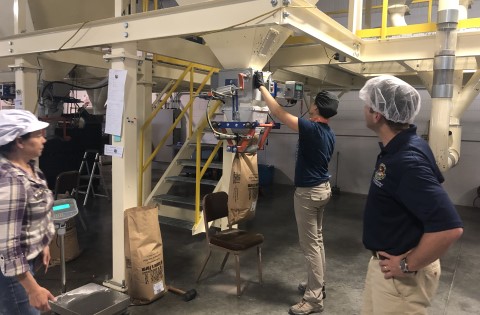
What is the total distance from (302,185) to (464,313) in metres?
1.73

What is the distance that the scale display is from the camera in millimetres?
2338

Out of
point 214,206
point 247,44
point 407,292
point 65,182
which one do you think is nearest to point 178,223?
point 214,206

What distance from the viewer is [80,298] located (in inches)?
105

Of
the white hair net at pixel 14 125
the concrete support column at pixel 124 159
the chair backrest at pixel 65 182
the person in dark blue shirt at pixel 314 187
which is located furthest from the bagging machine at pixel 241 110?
the chair backrest at pixel 65 182

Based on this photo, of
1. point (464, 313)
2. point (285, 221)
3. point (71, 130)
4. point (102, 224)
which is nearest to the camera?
point (464, 313)

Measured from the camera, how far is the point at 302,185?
2.75 meters

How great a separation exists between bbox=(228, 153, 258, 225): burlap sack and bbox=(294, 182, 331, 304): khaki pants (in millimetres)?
360

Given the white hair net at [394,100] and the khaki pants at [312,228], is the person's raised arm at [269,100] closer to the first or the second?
the khaki pants at [312,228]

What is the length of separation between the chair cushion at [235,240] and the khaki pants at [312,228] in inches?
20.0

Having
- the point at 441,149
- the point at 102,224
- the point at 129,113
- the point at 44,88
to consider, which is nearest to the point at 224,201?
the point at 129,113

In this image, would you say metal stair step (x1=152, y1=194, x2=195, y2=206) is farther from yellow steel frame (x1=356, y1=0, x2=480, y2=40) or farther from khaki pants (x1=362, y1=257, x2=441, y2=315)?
khaki pants (x1=362, y1=257, x2=441, y2=315)

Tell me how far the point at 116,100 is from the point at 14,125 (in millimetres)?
1194

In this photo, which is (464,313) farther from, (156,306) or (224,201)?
(156,306)

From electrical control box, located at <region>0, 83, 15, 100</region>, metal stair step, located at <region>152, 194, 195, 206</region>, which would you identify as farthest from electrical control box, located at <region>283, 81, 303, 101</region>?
electrical control box, located at <region>0, 83, 15, 100</region>
